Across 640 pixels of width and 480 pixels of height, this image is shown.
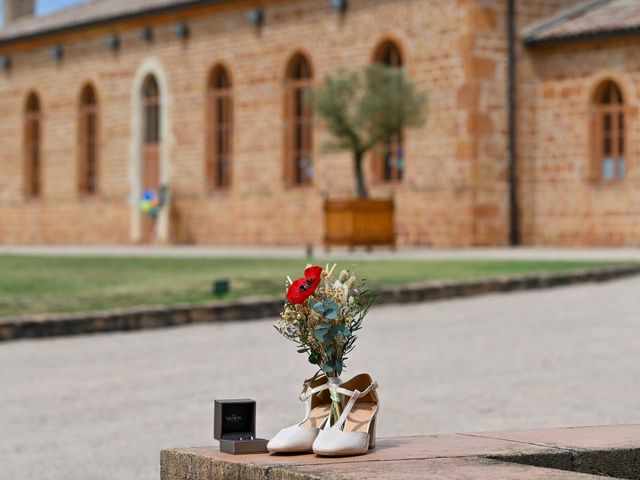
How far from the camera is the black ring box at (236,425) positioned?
13.8 feet

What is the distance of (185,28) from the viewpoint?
3192 cm

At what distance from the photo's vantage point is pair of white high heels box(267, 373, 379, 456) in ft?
13.4

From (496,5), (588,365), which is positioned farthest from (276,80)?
(588,365)

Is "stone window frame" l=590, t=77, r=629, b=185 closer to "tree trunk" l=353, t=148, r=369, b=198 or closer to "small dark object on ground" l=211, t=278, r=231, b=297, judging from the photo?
"tree trunk" l=353, t=148, r=369, b=198

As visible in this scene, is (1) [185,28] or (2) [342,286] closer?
(2) [342,286]

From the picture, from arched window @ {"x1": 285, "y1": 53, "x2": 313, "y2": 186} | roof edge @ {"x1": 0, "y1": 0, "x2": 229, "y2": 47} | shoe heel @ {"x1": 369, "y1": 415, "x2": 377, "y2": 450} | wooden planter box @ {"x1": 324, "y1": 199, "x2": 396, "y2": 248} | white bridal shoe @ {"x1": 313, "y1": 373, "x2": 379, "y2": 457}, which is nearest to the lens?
white bridal shoe @ {"x1": 313, "y1": 373, "x2": 379, "y2": 457}

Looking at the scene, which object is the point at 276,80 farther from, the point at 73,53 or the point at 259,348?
the point at 259,348

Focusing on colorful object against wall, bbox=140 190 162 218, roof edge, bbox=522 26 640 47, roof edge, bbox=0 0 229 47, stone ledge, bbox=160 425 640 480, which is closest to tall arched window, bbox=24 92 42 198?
roof edge, bbox=0 0 229 47

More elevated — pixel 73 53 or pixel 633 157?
pixel 73 53

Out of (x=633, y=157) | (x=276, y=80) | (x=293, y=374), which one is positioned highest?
(x=276, y=80)

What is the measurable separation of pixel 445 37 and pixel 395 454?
22698 mm

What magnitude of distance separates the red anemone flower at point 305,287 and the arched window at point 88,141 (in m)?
31.1

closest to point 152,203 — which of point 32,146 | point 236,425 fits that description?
point 32,146

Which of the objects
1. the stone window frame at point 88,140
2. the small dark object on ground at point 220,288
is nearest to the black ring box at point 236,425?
the small dark object on ground at point 220,288
